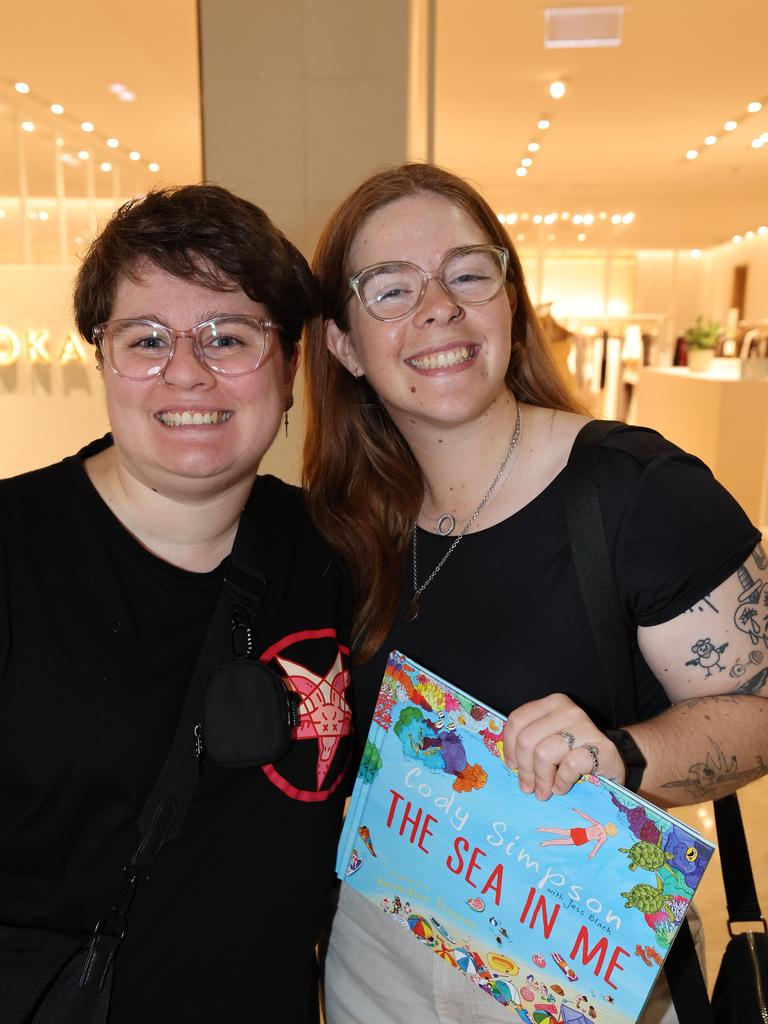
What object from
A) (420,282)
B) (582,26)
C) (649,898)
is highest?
(582,26)

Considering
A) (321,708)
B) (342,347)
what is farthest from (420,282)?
(321,708)

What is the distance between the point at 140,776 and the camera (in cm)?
126

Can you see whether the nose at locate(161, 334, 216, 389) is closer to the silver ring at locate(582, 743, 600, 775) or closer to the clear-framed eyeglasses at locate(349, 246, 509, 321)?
the clear-framed eyeglasses at locate(349, 246, 509, 321)

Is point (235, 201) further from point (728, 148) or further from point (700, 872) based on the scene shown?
point (728, 148)

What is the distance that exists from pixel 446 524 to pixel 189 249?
2.15 ft

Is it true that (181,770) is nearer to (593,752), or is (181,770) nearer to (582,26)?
(593,752)

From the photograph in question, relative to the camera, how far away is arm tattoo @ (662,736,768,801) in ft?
4.19

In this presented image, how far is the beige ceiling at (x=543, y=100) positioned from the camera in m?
3.29

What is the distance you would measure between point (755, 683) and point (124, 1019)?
1058 millimetres

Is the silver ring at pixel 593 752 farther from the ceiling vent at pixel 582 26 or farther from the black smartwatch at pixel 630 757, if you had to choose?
the ceiling vent at pixel 582 26

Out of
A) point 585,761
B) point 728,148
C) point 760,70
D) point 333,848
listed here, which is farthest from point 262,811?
point 728,148

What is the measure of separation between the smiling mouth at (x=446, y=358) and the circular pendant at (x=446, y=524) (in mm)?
280

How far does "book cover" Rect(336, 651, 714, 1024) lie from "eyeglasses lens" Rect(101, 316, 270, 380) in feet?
1.79

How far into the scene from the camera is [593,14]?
14.9 feet
